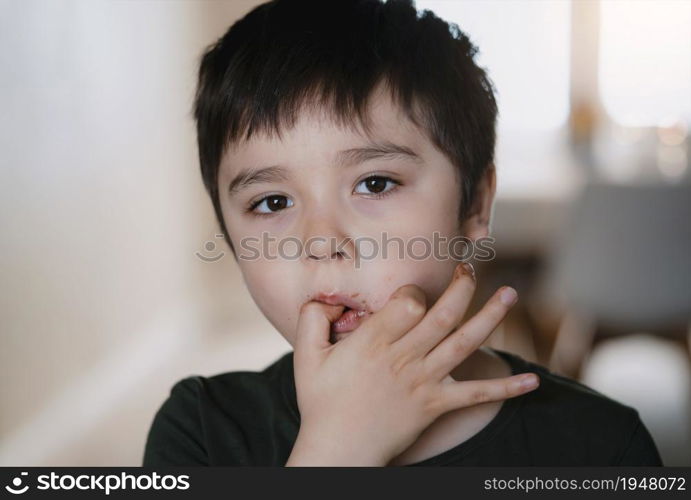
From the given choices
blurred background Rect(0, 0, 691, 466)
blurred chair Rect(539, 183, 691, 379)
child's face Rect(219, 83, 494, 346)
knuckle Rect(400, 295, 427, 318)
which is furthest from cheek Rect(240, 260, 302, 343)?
blurred chair Rect(539, 183, 691, 379)

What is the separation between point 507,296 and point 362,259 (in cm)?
12

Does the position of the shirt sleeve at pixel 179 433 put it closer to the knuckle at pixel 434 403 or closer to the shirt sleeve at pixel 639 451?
the knuckle at pixel 434 403

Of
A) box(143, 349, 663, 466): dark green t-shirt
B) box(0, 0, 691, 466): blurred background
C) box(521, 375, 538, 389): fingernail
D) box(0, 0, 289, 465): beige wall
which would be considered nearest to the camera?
box(521, 375, 538, 389): fingernail

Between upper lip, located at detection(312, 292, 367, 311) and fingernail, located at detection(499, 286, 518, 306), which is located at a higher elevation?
A: upper lip, located at detection(312, 292, 367, 311)

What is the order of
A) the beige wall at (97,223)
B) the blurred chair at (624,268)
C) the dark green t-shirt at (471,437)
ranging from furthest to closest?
the blurred chair at (624,268), the beige wall at (97,223), the dark green t-shirt at (471,437)

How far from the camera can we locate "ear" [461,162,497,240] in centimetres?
72

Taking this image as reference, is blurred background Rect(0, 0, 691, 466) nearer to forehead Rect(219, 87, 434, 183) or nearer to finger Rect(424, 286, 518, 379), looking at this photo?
forehead Rect(219, 87, 434, 183)

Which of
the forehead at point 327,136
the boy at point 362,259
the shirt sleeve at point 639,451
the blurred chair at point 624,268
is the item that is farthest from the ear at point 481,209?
the blurred chair at point 624,268

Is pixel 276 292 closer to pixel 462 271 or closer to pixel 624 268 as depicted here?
pixel 462 271

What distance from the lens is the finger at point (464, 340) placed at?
21.5 inches

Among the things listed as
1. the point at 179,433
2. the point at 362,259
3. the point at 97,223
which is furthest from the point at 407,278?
the point at 97,223

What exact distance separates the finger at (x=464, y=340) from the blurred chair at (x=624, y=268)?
142 cm

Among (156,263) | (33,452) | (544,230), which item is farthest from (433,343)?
(544,230)

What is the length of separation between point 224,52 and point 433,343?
0.33 meters
